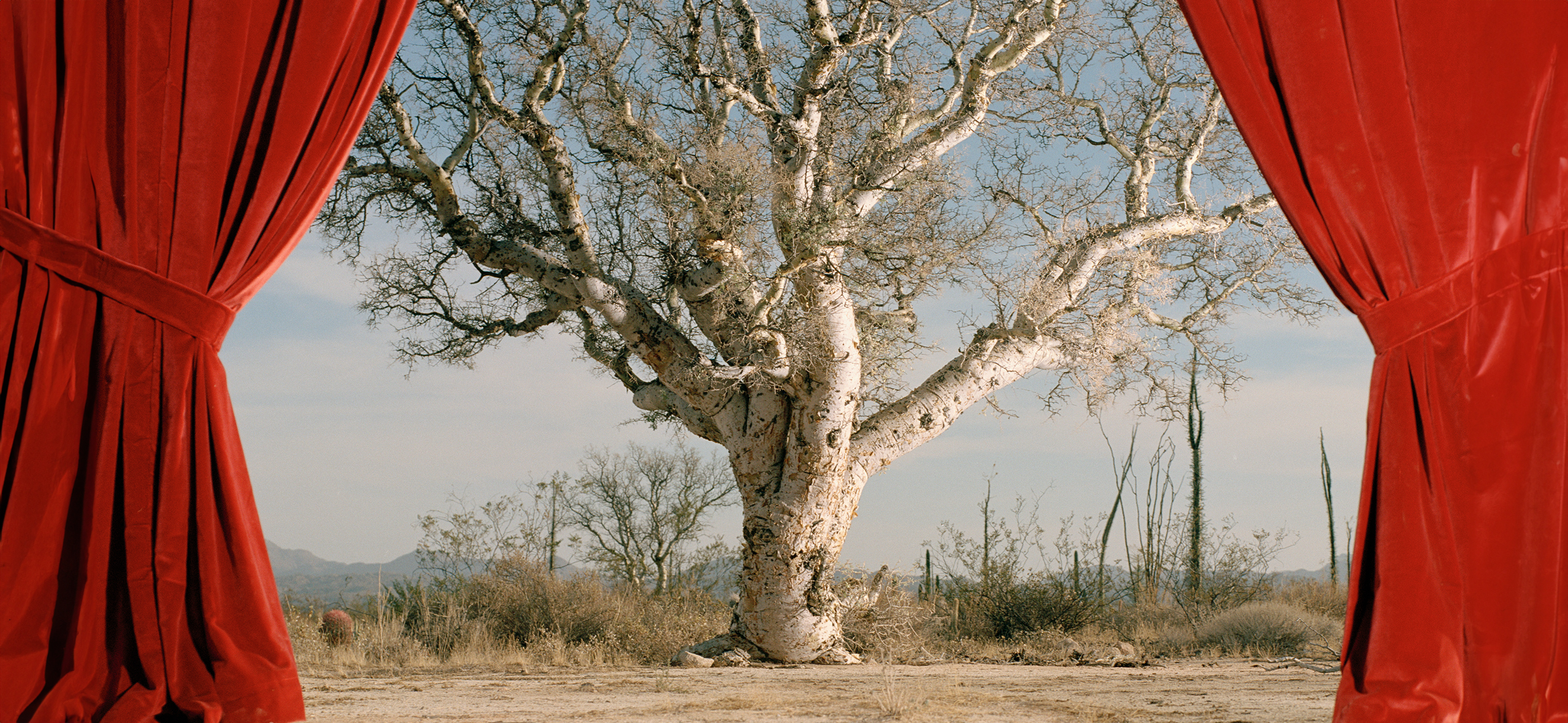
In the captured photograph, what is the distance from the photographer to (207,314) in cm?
242

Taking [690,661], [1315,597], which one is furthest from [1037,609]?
[690,661]

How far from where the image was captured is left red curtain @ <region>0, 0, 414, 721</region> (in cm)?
226

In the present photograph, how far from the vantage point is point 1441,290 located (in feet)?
7.31

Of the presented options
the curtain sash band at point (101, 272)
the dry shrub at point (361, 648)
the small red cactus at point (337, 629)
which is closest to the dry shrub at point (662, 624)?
the dry shrub at point (361, 648)

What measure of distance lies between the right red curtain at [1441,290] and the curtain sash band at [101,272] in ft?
8.33

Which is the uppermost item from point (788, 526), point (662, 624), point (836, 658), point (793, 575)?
point (788, 526)

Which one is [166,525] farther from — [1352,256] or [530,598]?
[530,598]

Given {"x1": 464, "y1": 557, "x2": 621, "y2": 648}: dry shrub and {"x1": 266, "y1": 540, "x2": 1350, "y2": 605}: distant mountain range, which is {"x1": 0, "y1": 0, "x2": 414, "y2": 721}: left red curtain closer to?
{"x1": 266, "y1": 540, "x2": 1350, "y2": 605}: distant mountain range

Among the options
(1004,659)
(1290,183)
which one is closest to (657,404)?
(1004,659)

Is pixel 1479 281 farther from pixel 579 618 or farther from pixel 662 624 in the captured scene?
pixel 579 618

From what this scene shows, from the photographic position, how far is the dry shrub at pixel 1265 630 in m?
5.34

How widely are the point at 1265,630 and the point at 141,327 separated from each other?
5.33m

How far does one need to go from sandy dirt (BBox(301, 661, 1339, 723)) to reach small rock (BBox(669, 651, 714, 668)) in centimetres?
13

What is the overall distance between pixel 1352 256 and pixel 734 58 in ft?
11.6
